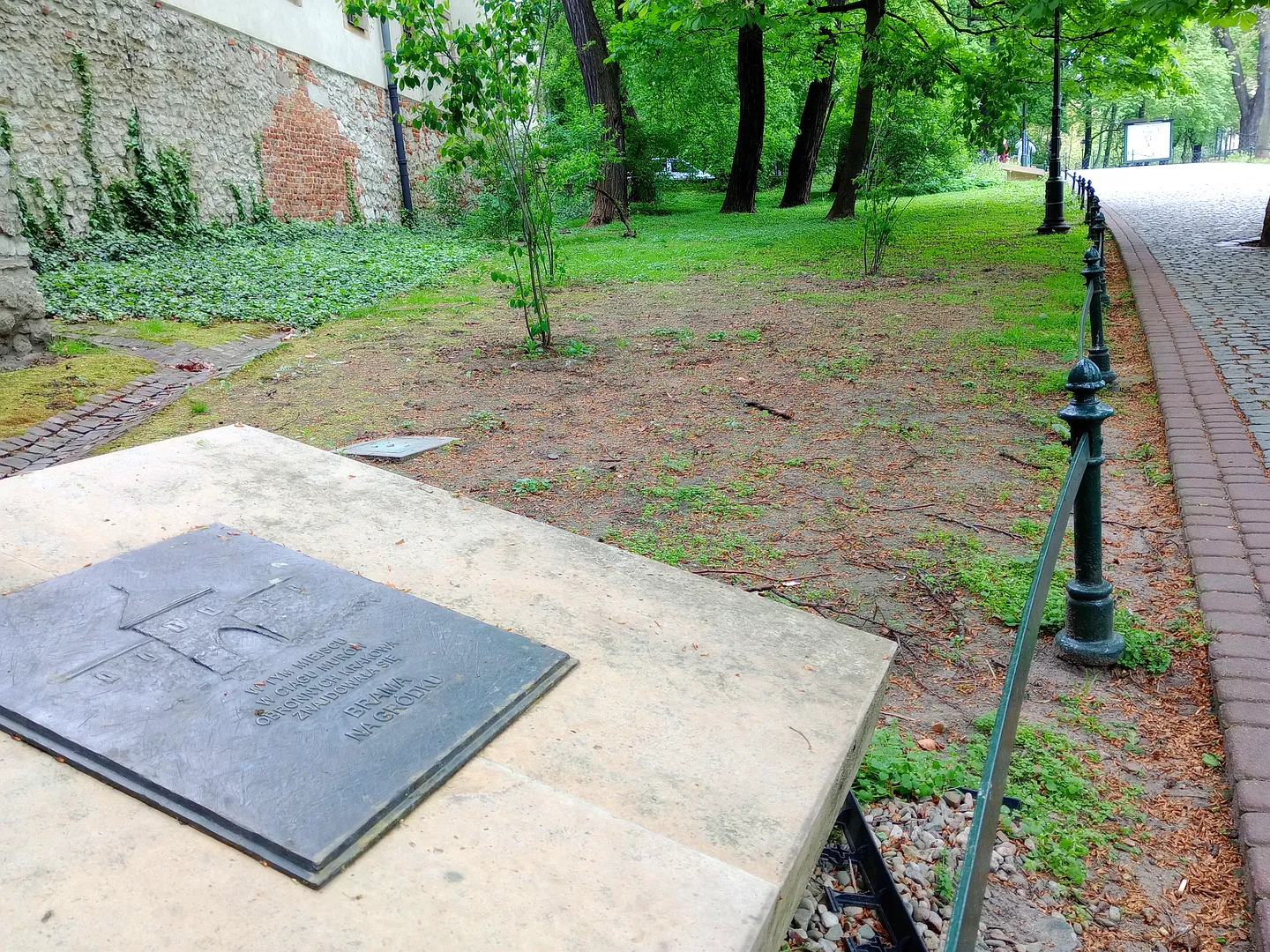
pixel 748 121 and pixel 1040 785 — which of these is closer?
pixel 1040 785

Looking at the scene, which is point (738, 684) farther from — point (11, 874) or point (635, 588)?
point (11, 874)

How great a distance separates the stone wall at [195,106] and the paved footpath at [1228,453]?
1283cm

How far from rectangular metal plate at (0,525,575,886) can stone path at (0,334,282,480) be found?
11.2 feet

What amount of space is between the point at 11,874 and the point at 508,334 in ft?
26.7

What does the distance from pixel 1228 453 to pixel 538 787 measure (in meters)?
5.06

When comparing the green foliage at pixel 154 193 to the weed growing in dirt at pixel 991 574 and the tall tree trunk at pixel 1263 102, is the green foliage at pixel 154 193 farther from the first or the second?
the tall tree trunk at pixel 1263 102

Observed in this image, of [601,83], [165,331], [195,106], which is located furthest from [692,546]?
[601,83]

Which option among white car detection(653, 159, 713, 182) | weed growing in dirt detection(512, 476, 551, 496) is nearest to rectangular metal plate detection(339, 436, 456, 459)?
weed growing in dirt detection(512, 476, 551, 496)

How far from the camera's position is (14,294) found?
285 inches

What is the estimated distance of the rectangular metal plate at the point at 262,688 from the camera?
183cm

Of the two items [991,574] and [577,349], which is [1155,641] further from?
[577,349]

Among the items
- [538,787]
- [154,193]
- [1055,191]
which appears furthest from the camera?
[1055,191]

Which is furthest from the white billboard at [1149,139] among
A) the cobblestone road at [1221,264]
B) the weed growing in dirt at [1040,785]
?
the weed growing in dirt at [1040,785]

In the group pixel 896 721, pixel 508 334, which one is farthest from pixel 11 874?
pixel 508 334
